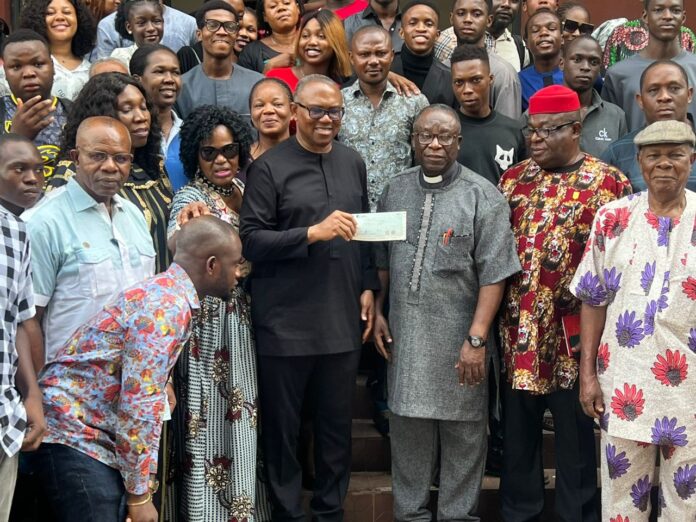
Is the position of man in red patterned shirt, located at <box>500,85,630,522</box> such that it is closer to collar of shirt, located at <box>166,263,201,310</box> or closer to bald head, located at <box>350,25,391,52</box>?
bald head, located at <box>350,25,391,52</box>

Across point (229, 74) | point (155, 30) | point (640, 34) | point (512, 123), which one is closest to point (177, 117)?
point (229, 74)

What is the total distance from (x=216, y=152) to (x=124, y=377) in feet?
6.26

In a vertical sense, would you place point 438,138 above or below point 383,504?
above

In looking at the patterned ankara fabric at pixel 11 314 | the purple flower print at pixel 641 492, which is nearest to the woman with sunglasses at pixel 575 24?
the purple flower print at pixel 641 492

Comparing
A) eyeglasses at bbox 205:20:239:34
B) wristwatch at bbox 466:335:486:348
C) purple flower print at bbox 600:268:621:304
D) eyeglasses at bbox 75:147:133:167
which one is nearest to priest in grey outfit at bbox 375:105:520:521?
wristwatch at bbox 466:335:486:348

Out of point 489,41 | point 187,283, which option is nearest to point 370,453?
point 187,283

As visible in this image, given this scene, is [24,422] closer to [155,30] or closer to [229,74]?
[229,74]

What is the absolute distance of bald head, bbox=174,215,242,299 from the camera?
167 inches

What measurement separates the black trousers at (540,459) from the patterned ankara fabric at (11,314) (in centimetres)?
267

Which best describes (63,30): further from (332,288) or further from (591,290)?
(591,290)

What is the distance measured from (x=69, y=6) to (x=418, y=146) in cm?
307

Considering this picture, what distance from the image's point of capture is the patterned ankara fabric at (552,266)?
544 cm

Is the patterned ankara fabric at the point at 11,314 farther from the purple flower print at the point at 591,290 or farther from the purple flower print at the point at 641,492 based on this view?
the purple flower print at the point at 641,492

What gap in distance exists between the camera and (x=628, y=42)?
326 inches
